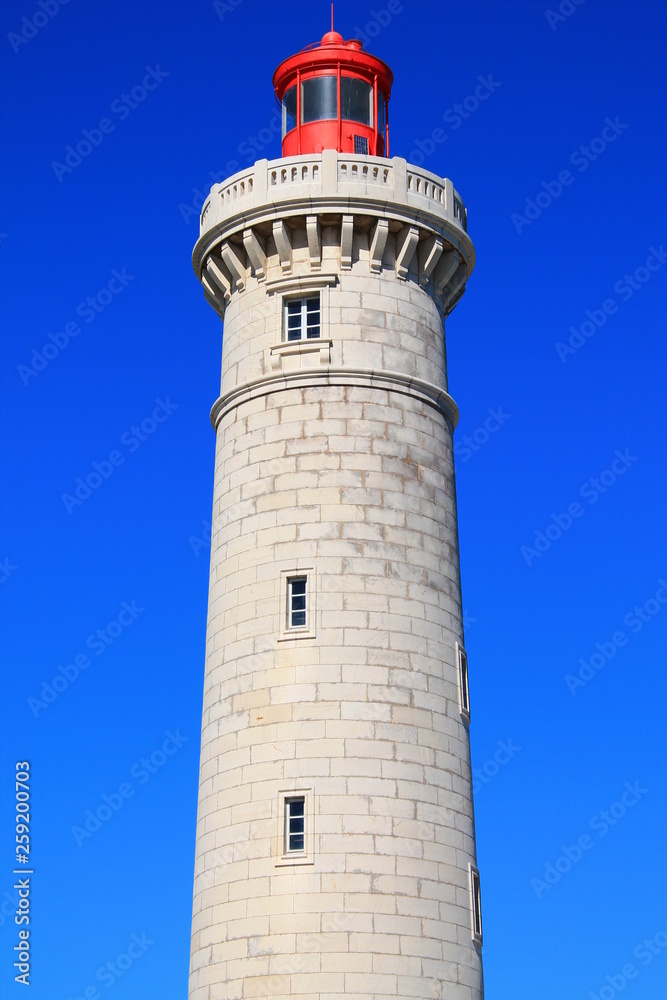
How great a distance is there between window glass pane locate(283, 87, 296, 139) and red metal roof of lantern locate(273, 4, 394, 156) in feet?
0.07

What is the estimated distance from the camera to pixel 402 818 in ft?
76.7

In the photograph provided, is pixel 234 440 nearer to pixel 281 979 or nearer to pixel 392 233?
pixel 392 233

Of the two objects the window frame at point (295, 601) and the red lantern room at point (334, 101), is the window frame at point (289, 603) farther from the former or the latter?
the red lantern room at point (334, 101)

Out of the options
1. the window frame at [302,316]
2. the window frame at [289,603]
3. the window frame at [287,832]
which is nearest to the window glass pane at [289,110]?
the window frame at [302,316]

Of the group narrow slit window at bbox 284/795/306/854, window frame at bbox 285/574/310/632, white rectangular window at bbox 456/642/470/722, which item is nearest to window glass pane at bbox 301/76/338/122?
window frame at bbox 285/574/310/632

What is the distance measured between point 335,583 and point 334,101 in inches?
418

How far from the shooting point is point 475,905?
2431cm

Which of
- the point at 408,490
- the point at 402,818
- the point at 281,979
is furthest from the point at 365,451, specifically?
the point at 281,979

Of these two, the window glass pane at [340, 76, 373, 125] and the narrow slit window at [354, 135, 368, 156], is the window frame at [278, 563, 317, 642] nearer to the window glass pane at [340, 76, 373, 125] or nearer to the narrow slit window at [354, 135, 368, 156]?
the narrow slit window at [354, 135, 368, 156]

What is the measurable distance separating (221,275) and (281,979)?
44.3 feet

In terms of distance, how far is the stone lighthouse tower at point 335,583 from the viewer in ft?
75.0

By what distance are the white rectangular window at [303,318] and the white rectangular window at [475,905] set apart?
33.1 feet

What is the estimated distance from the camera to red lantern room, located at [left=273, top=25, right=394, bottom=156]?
28.9 metres

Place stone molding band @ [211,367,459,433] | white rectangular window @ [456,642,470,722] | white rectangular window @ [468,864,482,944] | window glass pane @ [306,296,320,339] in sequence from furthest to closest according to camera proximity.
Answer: window glass pane @ [306,296,320,339] < stone molding band @ [211,367,459,433] < white rectangular window @ [456,642,470,722] < white rectangular window @ [468,864,482,944]
